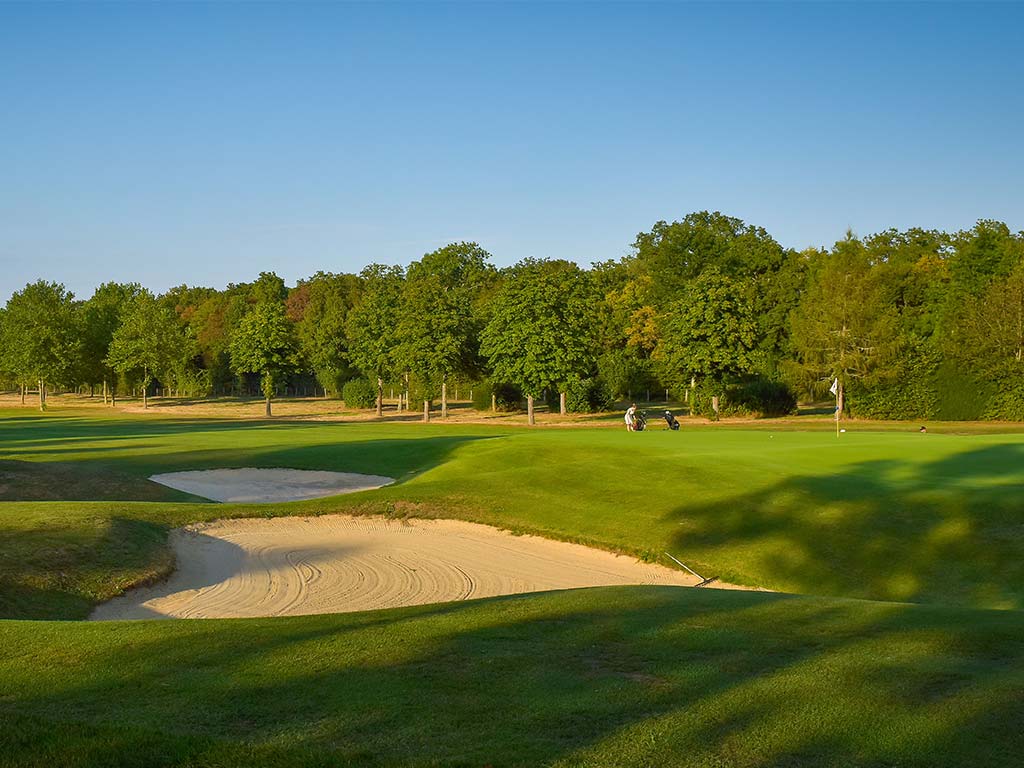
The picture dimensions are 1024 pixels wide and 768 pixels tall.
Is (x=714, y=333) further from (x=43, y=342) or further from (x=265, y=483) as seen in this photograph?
(x=43, y=342)

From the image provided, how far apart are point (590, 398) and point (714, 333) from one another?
12320 mm

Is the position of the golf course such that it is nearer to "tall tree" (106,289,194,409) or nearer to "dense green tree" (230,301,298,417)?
"dense green tree" (230,301,298,417)

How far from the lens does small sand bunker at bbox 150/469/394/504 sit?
25922 mm

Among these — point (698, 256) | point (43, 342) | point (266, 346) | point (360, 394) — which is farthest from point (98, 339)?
point (698, 256)

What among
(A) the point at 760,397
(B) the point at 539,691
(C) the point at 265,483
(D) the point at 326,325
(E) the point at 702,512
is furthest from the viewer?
(D) the point at 326,325

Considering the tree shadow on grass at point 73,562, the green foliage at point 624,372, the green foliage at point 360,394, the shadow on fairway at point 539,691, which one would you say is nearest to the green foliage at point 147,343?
the green foliage at point 360,394

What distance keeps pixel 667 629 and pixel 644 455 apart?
15.9 m

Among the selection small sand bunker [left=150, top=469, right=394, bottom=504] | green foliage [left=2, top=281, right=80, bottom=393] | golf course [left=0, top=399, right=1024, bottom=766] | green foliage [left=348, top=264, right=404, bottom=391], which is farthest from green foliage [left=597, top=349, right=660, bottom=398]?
golf course [left=0, top=399, right=1024, bottom=766]

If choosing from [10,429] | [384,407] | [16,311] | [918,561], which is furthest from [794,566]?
[16,311]

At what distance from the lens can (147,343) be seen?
88.1 m

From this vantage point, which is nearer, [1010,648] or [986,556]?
[1010,648]

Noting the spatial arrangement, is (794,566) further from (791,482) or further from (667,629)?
(667,629)

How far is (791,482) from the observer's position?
19281 millimetres

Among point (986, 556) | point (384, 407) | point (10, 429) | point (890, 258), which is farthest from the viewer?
point (890, 258)
